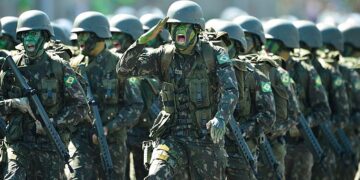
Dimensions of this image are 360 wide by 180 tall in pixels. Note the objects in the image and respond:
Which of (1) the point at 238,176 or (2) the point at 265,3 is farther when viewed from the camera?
(2) the point at 265,3

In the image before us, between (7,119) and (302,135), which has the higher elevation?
(7,119)

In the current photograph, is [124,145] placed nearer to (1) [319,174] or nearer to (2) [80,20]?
(2) [80,20]

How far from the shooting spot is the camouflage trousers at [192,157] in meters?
12.4

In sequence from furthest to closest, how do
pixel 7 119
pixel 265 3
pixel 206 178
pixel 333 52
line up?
pixel 265 3
pixel 333 52
pixel 7 119
pixel 206 178

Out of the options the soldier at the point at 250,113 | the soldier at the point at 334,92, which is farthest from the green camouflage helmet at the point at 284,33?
the soldier at the point at 250,113

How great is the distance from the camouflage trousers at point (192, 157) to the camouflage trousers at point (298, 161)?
3.68m

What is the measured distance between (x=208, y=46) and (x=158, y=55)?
0.50 meters

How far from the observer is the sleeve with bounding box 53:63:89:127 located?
13305 mm

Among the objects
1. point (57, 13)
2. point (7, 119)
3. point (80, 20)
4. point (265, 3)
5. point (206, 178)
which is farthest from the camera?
point (265, 3)

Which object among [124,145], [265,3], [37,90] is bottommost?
[265,3]

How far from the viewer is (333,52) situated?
61.3 feet

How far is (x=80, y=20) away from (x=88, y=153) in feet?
5.94

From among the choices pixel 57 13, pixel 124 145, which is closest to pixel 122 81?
pixel 124 145

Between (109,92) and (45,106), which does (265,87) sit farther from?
(45,106)
